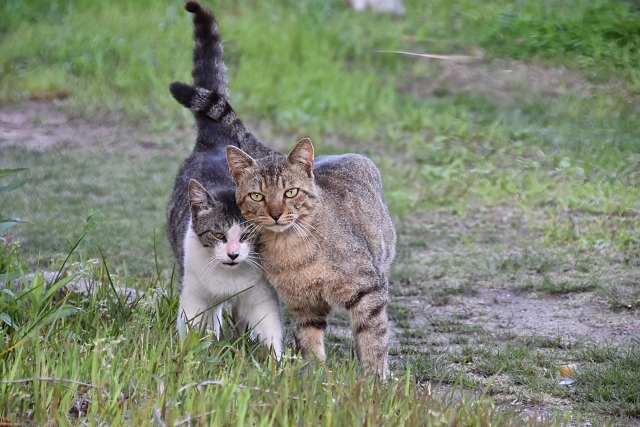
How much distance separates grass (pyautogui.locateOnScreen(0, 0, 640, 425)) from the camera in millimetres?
3424

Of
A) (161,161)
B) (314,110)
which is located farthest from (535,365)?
(314,110)

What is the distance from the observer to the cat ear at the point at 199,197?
4289 millimetres

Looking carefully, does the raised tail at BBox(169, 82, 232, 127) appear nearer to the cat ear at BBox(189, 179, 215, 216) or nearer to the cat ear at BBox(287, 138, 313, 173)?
the cat ear at BBox(189, 179, 215, 216)

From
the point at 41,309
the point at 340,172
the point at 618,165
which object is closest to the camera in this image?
the point at 41,309

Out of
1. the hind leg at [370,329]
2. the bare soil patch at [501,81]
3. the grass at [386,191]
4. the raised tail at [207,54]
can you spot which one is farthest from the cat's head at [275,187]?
the bare soil patch at [501,81]

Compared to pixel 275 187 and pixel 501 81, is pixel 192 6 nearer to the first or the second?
pixel 275 187

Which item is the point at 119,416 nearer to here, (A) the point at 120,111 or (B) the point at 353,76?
(A) the point at 120,111

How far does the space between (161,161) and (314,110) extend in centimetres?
187

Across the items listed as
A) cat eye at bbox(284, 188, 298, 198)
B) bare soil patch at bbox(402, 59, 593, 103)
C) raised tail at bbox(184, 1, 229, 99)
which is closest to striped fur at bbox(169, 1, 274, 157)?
raised tail at bbox(184, 1, 229, 99)

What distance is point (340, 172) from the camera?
4.92m

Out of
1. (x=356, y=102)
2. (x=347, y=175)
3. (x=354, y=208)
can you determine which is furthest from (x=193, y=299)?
(x=356, y=102)

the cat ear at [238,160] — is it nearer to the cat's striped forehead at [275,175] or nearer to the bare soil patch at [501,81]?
the cat's striped forehead at [275,175]

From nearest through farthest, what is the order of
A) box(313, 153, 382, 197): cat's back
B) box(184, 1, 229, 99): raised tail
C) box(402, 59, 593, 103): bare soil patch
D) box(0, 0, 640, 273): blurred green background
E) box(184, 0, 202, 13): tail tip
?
1. box(313, 153, 382, 197): cat's back
2. box(184, 0, 202, 13): tail tip
3. box(184, 1, 229, 99): raised tail
4. box(0, 0, 640, 273): blurred green background
5. box(402, 59, 593, 103): bare soil patch

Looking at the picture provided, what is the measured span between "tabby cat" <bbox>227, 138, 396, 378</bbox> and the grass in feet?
0.95
